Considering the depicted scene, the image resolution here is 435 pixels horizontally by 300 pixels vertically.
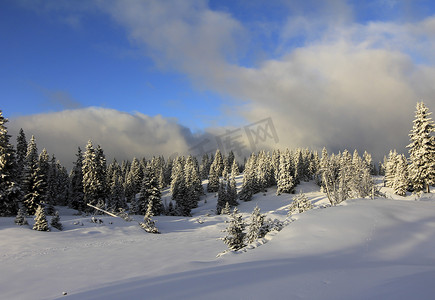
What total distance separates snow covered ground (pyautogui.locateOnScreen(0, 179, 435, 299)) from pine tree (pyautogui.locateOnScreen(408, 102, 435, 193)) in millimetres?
25848

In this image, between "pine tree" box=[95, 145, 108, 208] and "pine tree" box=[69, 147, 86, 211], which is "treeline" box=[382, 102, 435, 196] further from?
"pine tree" box=[69, 147, 86, 211]

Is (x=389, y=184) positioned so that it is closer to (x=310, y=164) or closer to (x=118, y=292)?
(x=310, y=164)

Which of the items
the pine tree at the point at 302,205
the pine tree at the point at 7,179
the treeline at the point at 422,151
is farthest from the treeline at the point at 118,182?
the treeline at the point at 422,151

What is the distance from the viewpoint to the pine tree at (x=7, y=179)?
2980cm

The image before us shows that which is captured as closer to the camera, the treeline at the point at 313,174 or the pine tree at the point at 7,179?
the treeline at the point at 313,174

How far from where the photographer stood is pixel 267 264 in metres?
7.42

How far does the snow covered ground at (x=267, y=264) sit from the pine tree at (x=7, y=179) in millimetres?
11926

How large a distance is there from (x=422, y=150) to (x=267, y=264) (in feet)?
116

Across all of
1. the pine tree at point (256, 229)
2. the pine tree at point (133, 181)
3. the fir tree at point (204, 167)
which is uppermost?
the fir tree at point (204, 167)

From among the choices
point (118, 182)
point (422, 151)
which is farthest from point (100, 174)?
point (422, 151)

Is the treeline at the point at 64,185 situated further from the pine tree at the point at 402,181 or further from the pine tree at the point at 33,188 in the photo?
the pine tree at the point at 402,181

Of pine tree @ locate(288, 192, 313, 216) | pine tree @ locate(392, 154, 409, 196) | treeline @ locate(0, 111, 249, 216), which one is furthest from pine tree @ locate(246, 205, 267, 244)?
pine tree @ locate(392, 154, 409, 196)

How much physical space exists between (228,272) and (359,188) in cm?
2103

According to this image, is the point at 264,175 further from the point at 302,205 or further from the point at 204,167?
the point at 302,205
